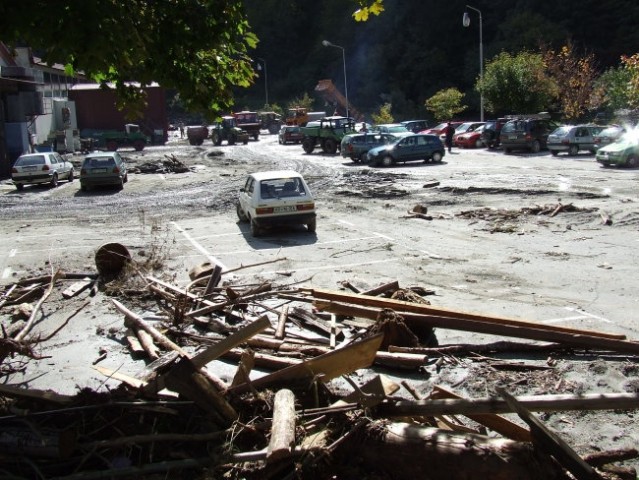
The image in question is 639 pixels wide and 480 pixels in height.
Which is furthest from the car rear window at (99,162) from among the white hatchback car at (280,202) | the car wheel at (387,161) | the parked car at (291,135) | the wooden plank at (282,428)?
the parked car at (291,135)

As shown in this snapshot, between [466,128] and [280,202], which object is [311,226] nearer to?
[280,202]

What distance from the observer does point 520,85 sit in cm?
4456

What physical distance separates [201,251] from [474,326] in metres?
9.10

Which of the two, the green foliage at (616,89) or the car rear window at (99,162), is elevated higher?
the green foliage at (616,89)

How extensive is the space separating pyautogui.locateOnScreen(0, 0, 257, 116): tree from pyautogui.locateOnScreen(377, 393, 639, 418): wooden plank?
4.21 m

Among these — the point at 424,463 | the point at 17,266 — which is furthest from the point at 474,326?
the point at 17,266

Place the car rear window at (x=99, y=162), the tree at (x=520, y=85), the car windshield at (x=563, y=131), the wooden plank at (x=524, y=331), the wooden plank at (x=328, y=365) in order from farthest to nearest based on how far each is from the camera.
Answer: the tree at (x=520, y=85), the car windshield at (x=563, y=131), the car rear window at (x=99, y=162), the wooden plank at (x=524, y=331), the wooden plank at (x=328, y=365)

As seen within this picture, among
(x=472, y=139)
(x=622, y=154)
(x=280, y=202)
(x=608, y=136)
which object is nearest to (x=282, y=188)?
(x=280, y=202)

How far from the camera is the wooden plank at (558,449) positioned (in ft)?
14.4

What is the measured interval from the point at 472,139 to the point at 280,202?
28.4m

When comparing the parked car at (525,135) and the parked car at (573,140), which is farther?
the parked car at (525,135)

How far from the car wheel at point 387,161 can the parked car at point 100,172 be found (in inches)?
478

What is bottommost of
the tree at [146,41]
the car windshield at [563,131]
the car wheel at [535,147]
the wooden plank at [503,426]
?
the wooden plank at [503,426]

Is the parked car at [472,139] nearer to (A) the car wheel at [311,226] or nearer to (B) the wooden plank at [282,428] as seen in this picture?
(A) the car wheel at [311,226]
